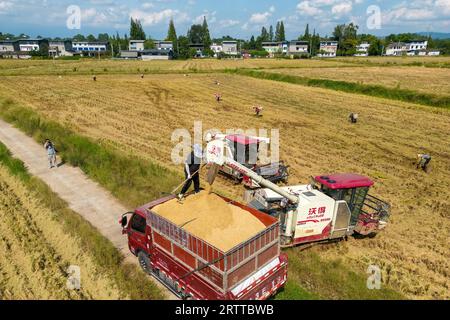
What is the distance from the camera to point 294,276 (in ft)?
33.4

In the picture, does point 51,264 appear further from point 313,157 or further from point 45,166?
point 313,157

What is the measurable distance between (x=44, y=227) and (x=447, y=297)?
13741mm

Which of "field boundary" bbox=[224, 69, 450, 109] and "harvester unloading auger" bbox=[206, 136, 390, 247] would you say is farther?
"field boundary" bbox=[224, 69, 450, 109]

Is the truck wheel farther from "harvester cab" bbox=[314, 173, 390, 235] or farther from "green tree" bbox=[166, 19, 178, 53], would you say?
"green tree" bbox=[166, 19, 178, 53]

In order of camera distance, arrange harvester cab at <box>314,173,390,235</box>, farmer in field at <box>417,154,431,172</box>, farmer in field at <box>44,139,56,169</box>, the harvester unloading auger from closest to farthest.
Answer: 1. the harvester unloading auger
2. harvester cab at <box>314,173,390,235</box>
3. farmer in field at <box>44,139,56,169</box>
4. farmer in field at <box>417,154,431,172</box>

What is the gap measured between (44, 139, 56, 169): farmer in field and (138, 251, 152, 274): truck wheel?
11.2 m

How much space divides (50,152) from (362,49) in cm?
17441

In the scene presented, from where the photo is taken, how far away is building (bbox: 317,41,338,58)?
155875 millimetres

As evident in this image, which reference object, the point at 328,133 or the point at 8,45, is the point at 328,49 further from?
the point at 8,45

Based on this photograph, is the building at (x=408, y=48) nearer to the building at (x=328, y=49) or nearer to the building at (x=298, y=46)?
the building at (x=328, y=49)

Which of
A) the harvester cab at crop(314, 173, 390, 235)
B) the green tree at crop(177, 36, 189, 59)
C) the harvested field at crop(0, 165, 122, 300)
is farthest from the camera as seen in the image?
the green tree at crop(177, 36, 189, 59)

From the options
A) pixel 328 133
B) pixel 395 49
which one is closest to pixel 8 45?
pixel 328 133
